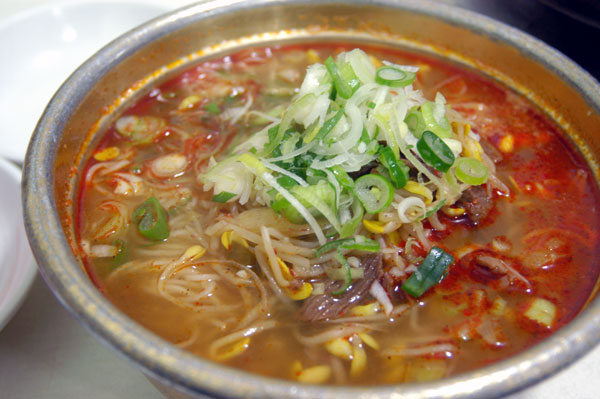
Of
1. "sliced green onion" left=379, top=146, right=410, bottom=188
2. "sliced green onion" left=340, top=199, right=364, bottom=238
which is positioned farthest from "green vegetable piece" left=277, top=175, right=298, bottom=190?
"sliced green onion" left=379, top=146, right=410, bottom=188

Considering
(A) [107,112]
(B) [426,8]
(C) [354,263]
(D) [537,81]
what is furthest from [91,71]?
Answer: (D) [537,81]

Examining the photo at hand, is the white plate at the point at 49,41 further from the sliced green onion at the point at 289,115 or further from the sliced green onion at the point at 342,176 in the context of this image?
the sliced green onion at the point at 342,176

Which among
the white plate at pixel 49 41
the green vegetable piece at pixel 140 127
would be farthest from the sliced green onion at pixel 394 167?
the white plate at pixel 49 41

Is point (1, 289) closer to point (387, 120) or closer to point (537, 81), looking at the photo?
point (387, 120)

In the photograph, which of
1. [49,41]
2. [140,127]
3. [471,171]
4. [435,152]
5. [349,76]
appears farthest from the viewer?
[49,41]

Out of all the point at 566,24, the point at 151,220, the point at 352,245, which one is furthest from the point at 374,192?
the point at 566,24

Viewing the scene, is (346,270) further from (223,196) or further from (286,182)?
(223,196)

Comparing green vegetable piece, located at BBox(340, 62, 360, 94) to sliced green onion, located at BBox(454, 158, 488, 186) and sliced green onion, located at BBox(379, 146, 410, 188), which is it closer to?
sliced green onion, located at BBox(379, 146, 410, 188)
